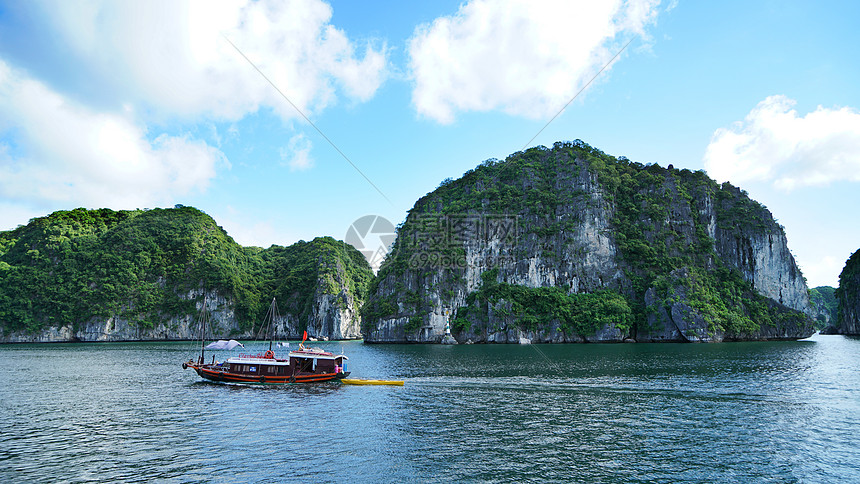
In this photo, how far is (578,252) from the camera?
132 m

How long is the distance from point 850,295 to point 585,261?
84.5 meters

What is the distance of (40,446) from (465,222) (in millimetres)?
118200

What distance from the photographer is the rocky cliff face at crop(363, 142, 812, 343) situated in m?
115

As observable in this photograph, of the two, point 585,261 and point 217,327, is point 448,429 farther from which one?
point 217,327

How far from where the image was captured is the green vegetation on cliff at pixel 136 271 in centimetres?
12950

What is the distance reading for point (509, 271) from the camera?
432 feet

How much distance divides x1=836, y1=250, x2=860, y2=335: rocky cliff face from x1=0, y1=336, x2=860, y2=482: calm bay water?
11683 cm

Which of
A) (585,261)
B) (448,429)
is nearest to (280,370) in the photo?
(448,429)

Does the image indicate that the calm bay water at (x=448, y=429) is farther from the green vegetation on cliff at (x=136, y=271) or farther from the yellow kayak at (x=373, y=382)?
the green vegetation on cliff at (x=136, y=271)

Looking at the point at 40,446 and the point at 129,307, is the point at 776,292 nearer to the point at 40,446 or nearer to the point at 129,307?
the point at 40,446

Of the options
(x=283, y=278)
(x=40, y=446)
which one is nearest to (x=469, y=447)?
(x=40, y=446)

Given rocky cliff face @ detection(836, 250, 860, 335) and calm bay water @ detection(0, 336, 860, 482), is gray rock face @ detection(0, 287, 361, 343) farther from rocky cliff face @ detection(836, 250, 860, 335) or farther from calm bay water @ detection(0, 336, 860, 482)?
rocky cliff face @ detection(836, 250, 860, 335)

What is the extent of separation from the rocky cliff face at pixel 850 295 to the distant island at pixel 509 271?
28.7 inches

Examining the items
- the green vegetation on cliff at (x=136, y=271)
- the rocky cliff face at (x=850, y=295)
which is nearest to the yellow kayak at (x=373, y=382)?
the green vegetation on cliff at (x=136, y=271)
